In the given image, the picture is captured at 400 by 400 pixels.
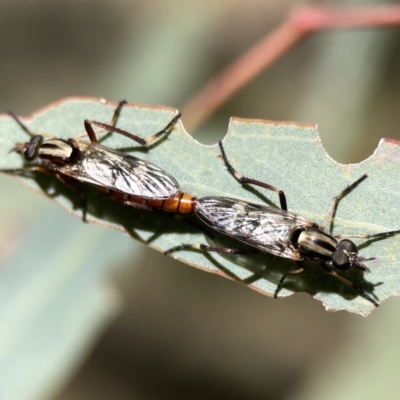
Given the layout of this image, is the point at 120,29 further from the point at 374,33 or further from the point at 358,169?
the point at 358,169

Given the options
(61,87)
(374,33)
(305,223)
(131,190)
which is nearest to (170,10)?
(61,87)

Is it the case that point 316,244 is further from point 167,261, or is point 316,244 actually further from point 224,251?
point 167,261

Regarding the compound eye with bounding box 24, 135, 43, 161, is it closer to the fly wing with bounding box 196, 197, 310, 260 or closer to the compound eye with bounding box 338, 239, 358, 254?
the fly wing with bounding box 196, 197, 310, 260

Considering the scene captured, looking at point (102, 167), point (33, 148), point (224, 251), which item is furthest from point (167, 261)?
point (224, 251)

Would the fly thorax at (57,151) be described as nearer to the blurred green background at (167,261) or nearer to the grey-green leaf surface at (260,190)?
the grey-green leaf surface at (260,190)

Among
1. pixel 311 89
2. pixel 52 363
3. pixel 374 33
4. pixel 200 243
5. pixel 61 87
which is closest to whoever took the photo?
pixel 200 243

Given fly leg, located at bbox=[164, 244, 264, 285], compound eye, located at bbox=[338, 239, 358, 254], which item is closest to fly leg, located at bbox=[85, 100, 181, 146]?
fly leg, located at bbox=[164, 244, 264, 285]
